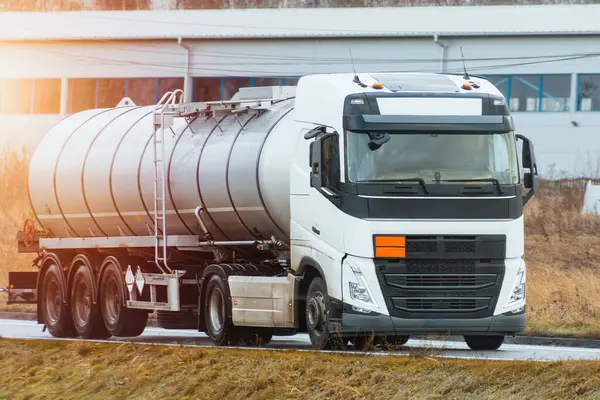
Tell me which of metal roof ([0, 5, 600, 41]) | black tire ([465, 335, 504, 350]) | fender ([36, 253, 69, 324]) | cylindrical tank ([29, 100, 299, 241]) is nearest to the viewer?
black tire ([465, 335, 504, 350])

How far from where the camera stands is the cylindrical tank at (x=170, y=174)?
18.7 metres

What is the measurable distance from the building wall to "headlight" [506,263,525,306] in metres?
29.0

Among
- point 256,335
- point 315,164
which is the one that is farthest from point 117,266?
point 315,164

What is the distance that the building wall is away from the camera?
46656 mm

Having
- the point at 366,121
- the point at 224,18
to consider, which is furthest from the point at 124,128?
the point at 224,18

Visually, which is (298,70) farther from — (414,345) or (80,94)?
(414,345)

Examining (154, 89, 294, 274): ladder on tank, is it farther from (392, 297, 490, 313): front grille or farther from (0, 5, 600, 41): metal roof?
(0, 5, 600, 41): metal roof

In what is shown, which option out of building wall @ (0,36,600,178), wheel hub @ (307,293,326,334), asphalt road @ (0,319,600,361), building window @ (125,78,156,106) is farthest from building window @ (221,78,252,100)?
wheel hub @ (307,293,326,334)

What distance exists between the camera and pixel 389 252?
1589 cm

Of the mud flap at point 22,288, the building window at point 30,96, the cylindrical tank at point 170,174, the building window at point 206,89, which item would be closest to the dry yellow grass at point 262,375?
the cylindrical tank at point 170,174

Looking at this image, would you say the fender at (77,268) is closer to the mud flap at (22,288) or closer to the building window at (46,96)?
the mud flap at (22,288)

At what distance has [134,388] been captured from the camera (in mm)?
15500

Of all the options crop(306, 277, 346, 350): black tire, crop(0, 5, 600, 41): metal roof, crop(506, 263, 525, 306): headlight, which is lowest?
crop(306, 277, 346, 350): black tire

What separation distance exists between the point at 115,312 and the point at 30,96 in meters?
33.7
